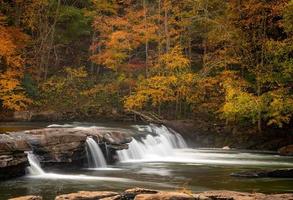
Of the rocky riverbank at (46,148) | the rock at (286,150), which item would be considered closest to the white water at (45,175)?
the rocky riverbank at (46,148)

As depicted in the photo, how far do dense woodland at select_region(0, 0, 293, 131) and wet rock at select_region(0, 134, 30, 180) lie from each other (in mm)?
11583

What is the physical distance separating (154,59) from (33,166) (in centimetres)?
1978

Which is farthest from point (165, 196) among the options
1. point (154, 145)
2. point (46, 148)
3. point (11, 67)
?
point (11, 67)

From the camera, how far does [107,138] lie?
22375 mm

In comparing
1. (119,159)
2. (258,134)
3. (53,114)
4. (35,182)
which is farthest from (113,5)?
(35,182)

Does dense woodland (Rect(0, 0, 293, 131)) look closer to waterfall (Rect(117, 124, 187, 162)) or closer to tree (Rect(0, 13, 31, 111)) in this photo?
tree (Rect(0, 13, 31, 111))

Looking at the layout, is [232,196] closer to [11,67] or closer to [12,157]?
[12,157]

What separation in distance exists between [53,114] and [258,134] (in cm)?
1240

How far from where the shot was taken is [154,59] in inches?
1469

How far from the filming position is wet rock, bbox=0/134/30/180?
1698 cm

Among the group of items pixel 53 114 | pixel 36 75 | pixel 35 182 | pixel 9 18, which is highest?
pixel 9 18

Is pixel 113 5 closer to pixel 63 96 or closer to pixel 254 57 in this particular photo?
pixel 63 96

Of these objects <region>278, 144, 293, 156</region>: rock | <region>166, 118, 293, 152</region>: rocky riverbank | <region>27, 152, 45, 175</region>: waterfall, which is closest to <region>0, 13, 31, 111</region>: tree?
<region>166, 118, 293, 152</region>: rocky riverbank

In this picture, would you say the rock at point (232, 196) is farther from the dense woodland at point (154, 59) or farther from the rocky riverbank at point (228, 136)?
the rocky riverbank at point (228, 136)
